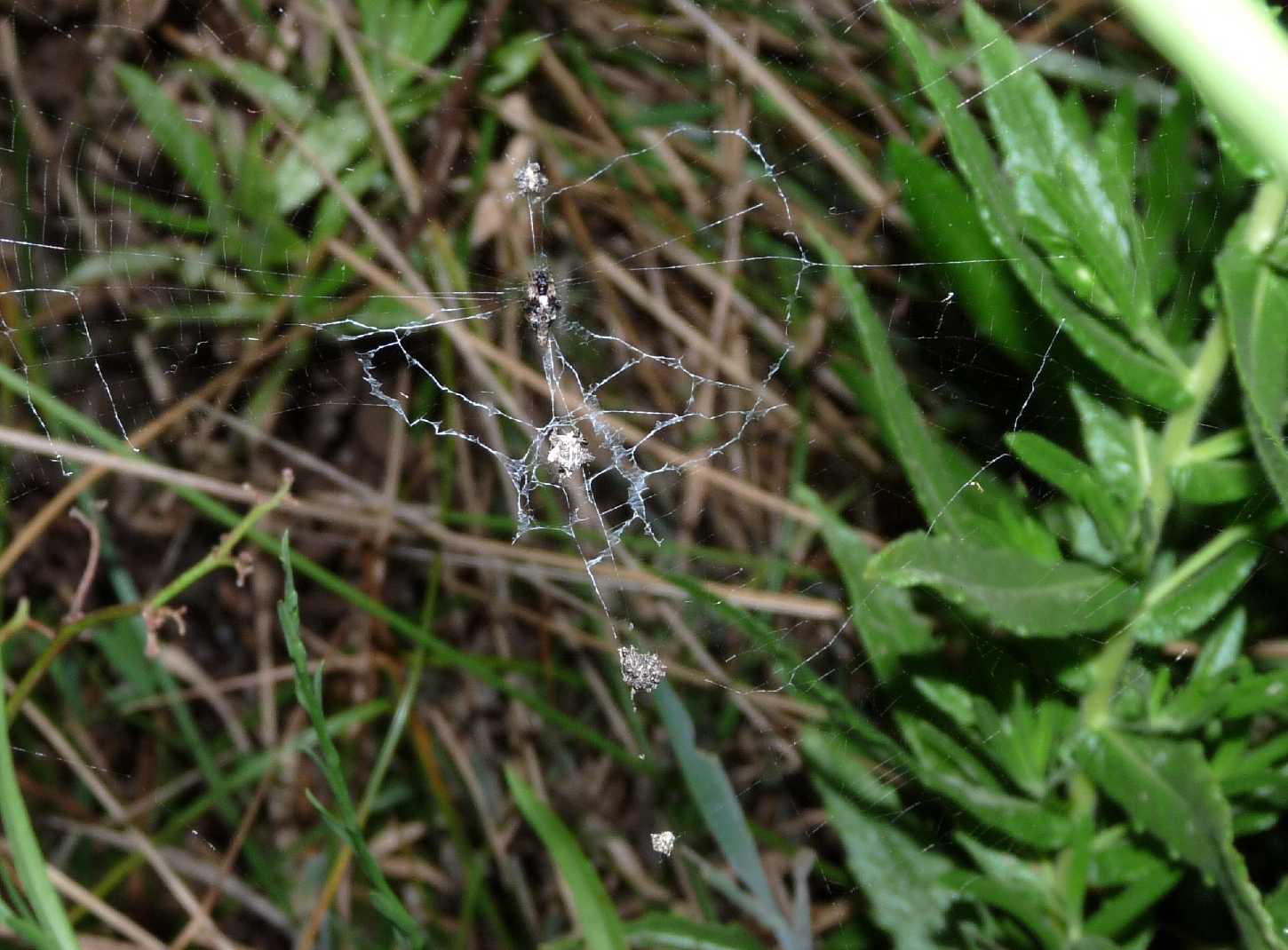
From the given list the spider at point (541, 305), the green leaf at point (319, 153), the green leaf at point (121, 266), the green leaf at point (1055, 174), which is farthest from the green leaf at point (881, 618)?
the green leaf at point (121, 266)

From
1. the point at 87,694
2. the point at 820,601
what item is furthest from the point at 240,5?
the point at 820,601

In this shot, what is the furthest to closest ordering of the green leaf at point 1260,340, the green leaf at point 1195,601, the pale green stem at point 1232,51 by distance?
the green leaf at point 1195,601
the green leaf at point 1260,340
the pale green stem at point 1232,51

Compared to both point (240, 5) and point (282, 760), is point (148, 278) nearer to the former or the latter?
point (240, 5)

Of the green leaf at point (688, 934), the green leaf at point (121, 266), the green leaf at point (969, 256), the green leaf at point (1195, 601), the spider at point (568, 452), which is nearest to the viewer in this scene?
the green leaf at point (1195, 601)

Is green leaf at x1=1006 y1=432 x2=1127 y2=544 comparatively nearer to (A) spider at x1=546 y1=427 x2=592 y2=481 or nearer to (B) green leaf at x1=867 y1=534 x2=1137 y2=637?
(B) green leaf at x1=867 y1=534 x2=1137 y2=637

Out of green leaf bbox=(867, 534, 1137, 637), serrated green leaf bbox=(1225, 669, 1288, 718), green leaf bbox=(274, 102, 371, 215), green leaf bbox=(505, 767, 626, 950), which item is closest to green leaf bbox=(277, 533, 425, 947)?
green leaf bbox=(505, 767, 626, 950)

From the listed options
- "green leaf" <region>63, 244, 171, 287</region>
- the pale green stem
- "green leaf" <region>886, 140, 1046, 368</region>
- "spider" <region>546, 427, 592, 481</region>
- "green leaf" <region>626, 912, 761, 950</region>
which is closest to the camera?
the pale green stem

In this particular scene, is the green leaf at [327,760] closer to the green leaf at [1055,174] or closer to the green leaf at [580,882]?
the green leaf at [580,882]
